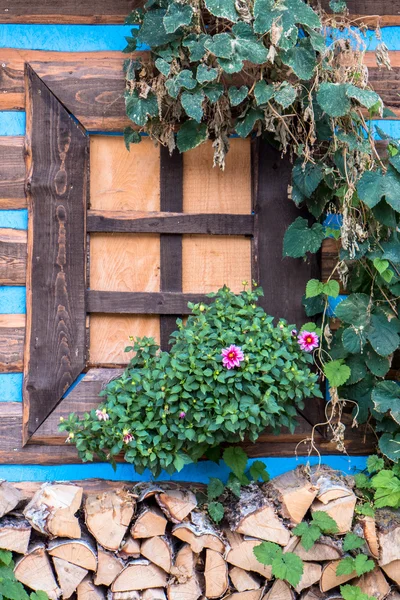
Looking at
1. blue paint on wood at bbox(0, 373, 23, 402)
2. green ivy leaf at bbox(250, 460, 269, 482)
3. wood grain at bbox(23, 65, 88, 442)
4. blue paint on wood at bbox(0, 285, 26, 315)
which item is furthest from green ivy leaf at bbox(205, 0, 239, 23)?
green ivy leaf at bbox(250, 460, 269, 482)

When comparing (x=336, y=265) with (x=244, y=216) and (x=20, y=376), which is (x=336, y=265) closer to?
(x=244, y=216)

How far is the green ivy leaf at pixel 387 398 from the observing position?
Result: 2830 millimetres

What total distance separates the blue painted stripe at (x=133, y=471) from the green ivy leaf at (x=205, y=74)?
160 cm

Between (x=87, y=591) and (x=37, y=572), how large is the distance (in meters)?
0.21

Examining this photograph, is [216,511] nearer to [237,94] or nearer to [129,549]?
[129,549]

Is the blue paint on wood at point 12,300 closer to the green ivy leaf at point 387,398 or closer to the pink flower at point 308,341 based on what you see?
the pink flower at point 308,341

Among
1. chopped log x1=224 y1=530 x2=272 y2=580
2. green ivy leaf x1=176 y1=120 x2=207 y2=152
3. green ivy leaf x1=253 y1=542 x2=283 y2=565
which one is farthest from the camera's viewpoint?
green ivy leaf x1=176 y1=120 x2=207 y2=152

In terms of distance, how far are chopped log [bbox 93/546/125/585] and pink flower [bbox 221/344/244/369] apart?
85 cm

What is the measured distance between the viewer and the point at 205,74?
2.76m

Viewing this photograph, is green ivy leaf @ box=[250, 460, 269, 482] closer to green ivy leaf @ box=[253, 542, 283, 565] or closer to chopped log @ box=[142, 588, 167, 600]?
green ivy leaf @ box=[253, 542, 283, 565]

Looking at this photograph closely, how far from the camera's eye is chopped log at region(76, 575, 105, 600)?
2.69 meters

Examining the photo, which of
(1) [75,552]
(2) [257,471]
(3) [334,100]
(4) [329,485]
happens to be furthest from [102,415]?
(3) [334,100]

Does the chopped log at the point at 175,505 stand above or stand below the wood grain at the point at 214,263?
below

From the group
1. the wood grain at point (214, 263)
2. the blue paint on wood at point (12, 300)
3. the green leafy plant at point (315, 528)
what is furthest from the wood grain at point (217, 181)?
the green leafy plant at point (315, 528)
